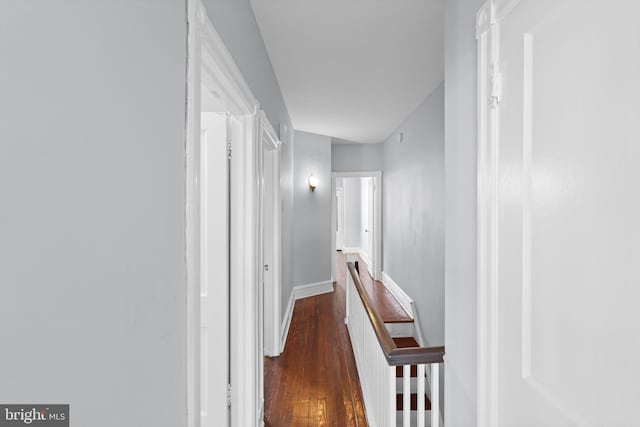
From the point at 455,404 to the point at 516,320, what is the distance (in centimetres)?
67

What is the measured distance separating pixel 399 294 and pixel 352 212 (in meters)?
6.51

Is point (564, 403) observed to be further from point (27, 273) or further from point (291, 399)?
point (291, 399)

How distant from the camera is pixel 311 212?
5723 mm

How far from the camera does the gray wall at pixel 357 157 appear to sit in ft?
22.3

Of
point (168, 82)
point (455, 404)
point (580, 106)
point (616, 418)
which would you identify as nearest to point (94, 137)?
point (168, 82)

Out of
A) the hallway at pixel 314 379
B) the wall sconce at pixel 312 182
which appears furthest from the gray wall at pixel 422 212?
the wall sconce at pixel 312 182

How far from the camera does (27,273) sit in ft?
1.51

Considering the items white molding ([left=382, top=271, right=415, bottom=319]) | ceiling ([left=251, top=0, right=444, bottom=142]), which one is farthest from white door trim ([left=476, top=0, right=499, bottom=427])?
white molding ([left=382, top=271, right=415, bottom=319])

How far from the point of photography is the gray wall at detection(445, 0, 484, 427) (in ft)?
4.15

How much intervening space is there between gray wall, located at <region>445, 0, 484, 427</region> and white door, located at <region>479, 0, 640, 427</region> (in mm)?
169

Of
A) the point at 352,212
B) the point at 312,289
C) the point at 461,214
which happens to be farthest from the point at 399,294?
the point at 352,212
